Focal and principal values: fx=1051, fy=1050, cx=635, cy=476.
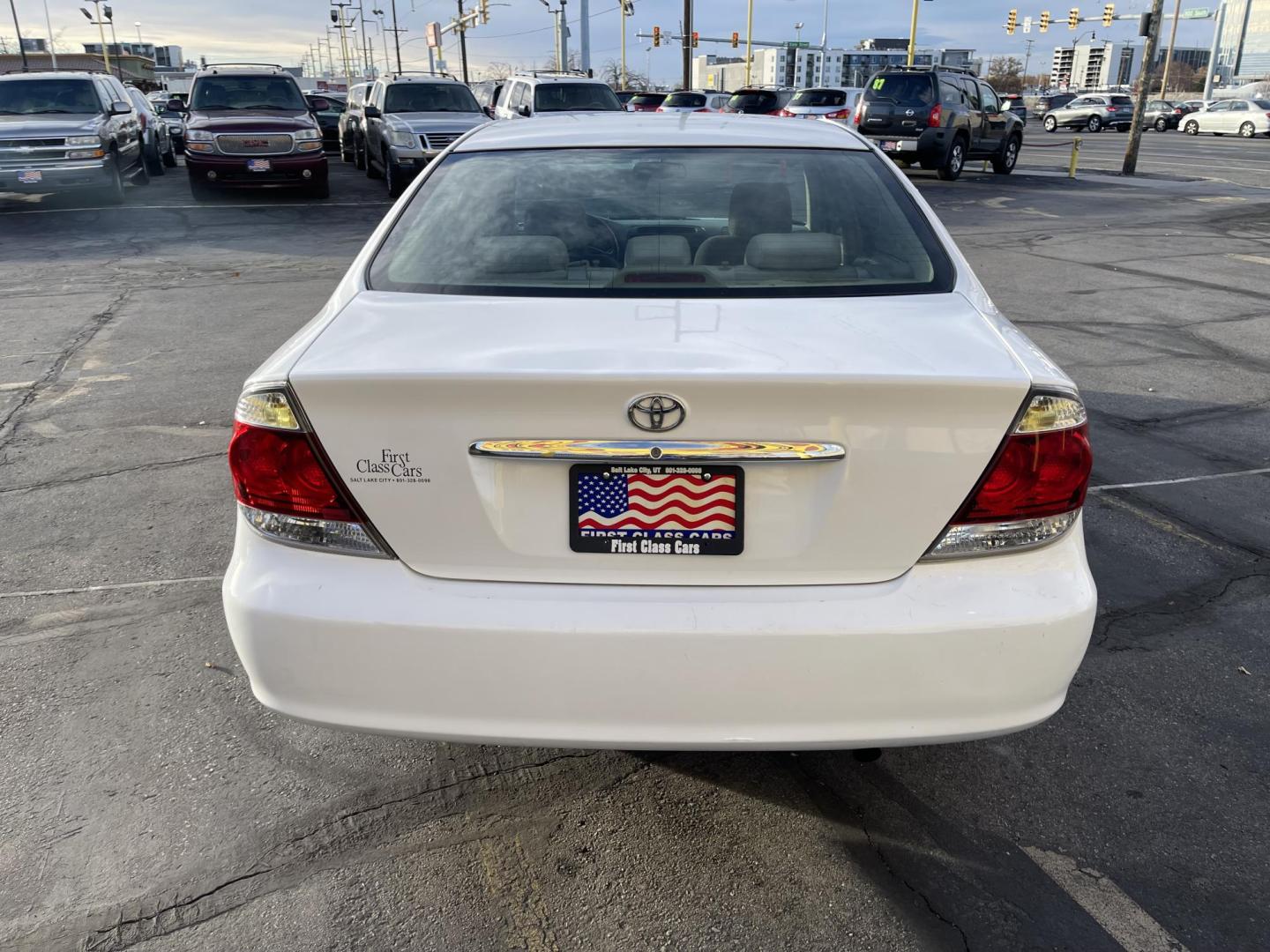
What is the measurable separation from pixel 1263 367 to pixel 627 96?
40819 millimetres

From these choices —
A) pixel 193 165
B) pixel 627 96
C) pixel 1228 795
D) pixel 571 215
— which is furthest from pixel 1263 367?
pixel 627 96

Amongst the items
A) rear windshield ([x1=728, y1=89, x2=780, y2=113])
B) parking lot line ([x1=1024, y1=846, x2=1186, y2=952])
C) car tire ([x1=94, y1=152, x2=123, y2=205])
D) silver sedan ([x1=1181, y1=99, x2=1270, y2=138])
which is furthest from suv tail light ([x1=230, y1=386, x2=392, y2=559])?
silver sedan ([x1=1181, y1=99, x2=1270, y2=138])

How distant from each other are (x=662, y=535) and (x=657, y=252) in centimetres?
104

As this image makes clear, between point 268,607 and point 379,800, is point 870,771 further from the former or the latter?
point 268,607

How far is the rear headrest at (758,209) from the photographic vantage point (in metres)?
3.12

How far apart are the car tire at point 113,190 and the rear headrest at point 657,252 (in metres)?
16.1

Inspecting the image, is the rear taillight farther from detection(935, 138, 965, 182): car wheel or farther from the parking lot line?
detection(935, 138, 965, 182): car wheel

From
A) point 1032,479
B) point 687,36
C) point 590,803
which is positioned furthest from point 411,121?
point 687,36

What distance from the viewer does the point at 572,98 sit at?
2027 centimetres

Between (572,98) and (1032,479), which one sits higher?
(572,98)

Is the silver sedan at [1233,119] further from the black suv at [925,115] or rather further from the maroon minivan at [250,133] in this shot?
the maroon minivan at [250,133]

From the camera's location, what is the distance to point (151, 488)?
497 centimetres

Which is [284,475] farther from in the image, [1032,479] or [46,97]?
[46,97]

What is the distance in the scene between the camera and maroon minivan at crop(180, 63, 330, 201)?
16.2 meters
